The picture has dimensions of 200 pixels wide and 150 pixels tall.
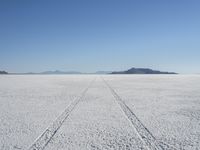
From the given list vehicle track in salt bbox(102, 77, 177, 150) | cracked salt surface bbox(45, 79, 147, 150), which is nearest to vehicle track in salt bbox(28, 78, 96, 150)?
cracked salt surface bbox(45, 79, 147, 150)

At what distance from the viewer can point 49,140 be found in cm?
359

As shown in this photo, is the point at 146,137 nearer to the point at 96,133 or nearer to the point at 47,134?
the point at 96,133

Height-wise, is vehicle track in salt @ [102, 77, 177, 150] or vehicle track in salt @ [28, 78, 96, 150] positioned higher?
vehicle track in salt @ [102, 77, 177, 150]

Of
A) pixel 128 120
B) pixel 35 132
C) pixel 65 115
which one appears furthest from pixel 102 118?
pixel 35 132

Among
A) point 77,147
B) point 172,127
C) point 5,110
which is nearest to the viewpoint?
point 77,147

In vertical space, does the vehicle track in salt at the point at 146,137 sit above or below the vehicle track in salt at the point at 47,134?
above

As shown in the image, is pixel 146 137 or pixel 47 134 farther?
pixel 47 134

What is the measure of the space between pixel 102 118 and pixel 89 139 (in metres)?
1.56

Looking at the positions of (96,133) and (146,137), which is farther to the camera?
(96,133)

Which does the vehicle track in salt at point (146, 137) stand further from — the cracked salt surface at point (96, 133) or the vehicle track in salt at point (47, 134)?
the vehicle track in salt at point (47, 134)

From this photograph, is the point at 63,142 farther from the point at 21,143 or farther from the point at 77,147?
the point at 21,143

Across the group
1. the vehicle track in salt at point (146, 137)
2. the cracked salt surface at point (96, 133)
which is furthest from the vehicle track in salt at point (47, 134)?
the vehicle track in salt at point (146, 137)

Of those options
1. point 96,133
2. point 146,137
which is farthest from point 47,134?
point 146,137

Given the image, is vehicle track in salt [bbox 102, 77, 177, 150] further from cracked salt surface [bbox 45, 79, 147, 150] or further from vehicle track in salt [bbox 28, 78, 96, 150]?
vehicle track in salt [bbox 28, 78, 96, 150]
